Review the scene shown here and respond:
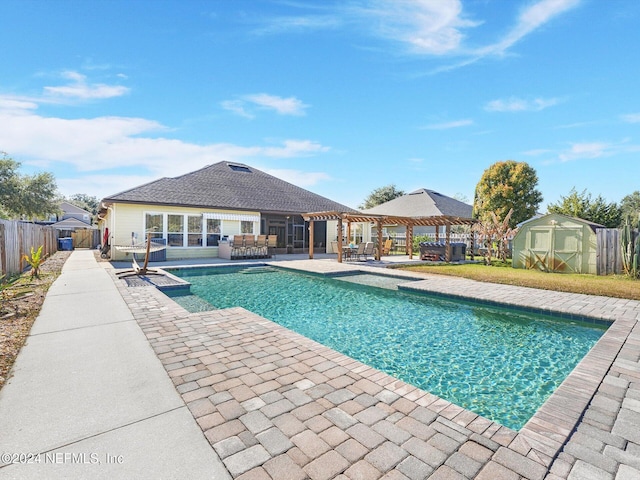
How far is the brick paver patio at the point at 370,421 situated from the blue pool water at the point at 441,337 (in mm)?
744

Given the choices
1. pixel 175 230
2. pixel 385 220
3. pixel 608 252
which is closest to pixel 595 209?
pixel 608 252

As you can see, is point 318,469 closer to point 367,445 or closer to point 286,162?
point 367,445

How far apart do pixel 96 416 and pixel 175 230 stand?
52.6 feet

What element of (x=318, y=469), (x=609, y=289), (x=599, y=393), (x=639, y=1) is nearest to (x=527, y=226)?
(x=609, y=289)

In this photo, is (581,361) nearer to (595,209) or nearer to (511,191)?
(595,209)

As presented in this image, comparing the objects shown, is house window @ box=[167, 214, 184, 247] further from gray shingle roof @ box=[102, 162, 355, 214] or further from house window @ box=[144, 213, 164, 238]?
gray shingle roof @ box=[102, 162, 355, 214]

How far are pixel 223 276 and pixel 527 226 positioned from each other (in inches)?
547

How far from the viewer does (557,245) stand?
44.7 feet

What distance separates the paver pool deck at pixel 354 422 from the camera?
212 centimetres

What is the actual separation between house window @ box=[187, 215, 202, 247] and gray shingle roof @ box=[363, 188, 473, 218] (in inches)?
653

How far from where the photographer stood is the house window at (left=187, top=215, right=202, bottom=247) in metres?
17.8

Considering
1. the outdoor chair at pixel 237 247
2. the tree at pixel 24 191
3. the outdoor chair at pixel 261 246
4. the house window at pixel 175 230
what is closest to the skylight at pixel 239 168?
the house window at pixel 175 230

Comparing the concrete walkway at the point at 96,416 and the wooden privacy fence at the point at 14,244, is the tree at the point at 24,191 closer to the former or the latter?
the wooden privacy fence at the point at 14,244

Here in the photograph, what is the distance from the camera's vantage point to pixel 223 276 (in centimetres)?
1294
